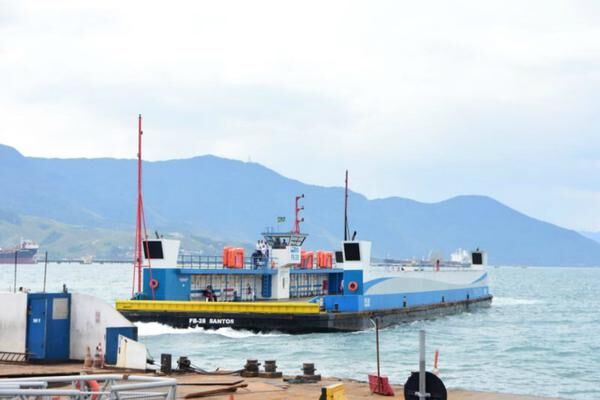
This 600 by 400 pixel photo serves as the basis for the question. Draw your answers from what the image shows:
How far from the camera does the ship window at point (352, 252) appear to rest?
53.1 meters

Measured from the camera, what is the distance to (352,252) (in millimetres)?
53406

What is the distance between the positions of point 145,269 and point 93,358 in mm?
27292

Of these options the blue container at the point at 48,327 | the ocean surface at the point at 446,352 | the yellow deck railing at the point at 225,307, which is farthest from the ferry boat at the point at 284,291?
the blue container at the point at 48,327

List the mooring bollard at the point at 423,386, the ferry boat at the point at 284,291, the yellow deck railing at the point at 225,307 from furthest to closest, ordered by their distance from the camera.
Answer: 1. the ferry boat at the point at 284,291
2. the yellow deck railing at the point at 225,307
3. the mooring bollard at the point at 423,386

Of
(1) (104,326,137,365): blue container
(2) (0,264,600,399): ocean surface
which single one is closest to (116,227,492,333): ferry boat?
(2) (0,264,600,399): ocean surface

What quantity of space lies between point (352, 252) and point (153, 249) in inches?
465

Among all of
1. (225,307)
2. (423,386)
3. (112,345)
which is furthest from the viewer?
(225,307)

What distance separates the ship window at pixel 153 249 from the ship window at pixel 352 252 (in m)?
10.9

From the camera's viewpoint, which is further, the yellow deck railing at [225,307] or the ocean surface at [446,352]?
the yellow deck railing at [225,307]

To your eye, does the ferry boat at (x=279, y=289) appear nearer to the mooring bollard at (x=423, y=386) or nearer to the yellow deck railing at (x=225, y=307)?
the yellow deck railing at (x=225, y=307)

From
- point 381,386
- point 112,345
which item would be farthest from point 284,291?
point 381,386

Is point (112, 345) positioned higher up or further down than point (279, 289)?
further down

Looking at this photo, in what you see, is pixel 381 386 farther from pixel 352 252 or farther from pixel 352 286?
pixel 352 252

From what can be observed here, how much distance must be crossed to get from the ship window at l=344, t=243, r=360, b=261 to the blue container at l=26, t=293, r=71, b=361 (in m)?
30.4
